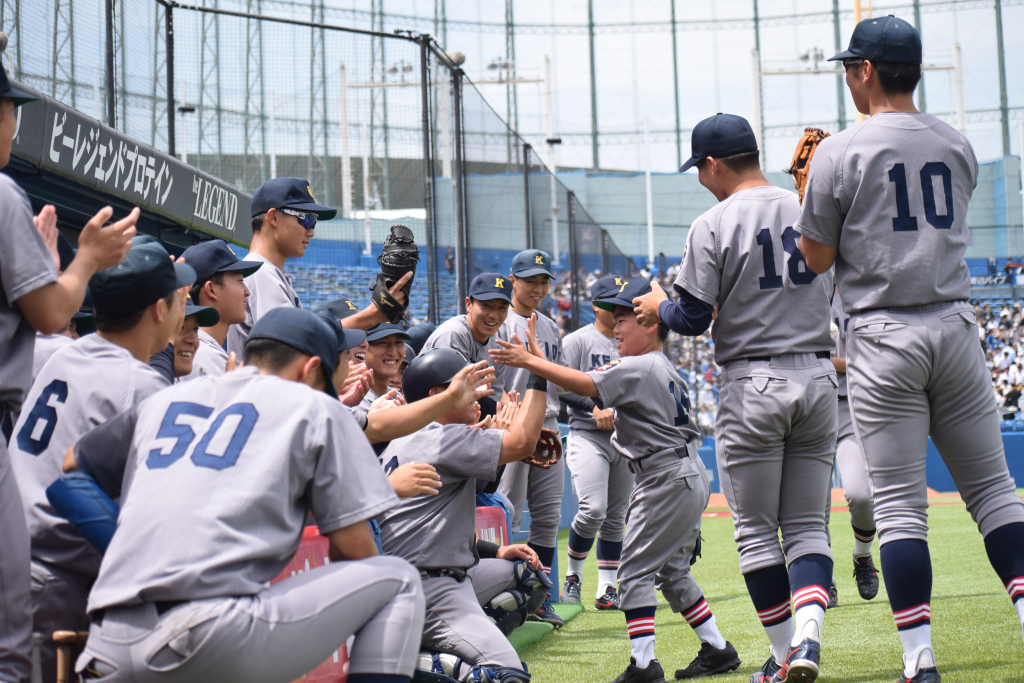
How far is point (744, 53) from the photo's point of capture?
159ft

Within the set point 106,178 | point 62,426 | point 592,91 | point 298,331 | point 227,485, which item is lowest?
point 227,485

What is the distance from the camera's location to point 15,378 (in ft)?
8.16

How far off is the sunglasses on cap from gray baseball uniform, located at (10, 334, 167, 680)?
2.09 metres

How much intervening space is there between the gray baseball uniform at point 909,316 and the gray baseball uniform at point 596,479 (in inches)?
139

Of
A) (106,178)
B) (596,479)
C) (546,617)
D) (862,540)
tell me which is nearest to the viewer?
(106,178)

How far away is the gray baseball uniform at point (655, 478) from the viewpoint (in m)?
4.28

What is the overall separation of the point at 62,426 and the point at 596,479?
4.64m

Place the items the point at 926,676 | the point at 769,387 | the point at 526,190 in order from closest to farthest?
the point at 926,676 < the point at 769,387 < the point at 526,190

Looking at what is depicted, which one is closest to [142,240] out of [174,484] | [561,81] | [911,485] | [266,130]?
[174,484]

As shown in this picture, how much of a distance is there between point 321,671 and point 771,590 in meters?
1.70

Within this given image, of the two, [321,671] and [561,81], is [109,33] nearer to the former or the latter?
[321,671]

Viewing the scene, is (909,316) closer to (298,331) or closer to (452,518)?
(452,518)

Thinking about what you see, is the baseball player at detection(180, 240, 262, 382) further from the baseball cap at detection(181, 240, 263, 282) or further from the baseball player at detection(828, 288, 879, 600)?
the baseball player at detection(828, 288, 879, 600)

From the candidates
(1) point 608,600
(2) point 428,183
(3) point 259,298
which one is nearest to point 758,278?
(3) point 259,298
